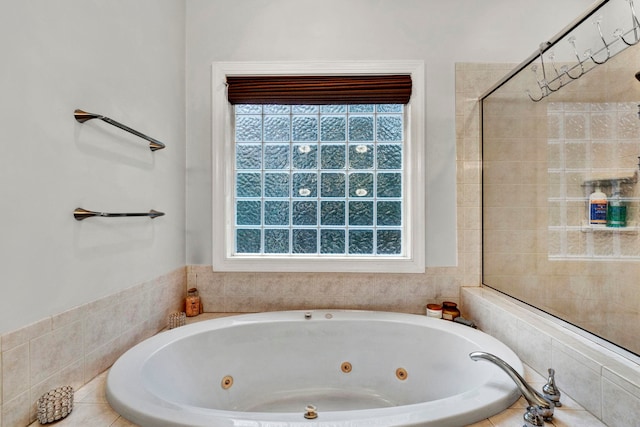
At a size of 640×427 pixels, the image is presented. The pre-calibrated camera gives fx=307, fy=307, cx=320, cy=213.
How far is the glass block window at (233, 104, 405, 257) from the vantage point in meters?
1.98

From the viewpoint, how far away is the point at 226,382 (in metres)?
1.52

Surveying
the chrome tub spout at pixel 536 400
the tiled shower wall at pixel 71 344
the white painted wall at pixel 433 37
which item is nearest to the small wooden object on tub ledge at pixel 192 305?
the tiled shower wall at pixel 71 344

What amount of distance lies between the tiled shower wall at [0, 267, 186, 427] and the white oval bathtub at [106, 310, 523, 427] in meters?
0.11

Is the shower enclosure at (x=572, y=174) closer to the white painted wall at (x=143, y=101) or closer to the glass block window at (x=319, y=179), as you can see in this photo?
the white painted wall at (x=143, y=101)

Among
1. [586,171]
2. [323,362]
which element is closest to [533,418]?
[323,362]

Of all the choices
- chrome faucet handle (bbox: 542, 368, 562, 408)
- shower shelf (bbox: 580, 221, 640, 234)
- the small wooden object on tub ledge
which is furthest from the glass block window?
chrome faucet handle (bbox: 542, 368, 562, 408)

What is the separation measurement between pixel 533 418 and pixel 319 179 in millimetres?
1510

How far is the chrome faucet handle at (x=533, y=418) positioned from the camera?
2.76 ft

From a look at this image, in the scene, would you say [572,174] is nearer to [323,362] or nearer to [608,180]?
[608,180]

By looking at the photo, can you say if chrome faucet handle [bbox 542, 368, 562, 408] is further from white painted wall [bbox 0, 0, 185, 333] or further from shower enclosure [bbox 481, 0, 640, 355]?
white painted wall [bbox 0, 0, 185, 333]

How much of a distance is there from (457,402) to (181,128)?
1.88 m

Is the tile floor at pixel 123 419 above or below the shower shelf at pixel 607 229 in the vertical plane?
below

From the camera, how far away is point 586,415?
92 cm

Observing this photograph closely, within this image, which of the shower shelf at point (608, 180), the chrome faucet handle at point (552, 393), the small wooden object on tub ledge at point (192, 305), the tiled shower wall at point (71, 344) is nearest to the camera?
the tiled shower wall at point (71, 344)
